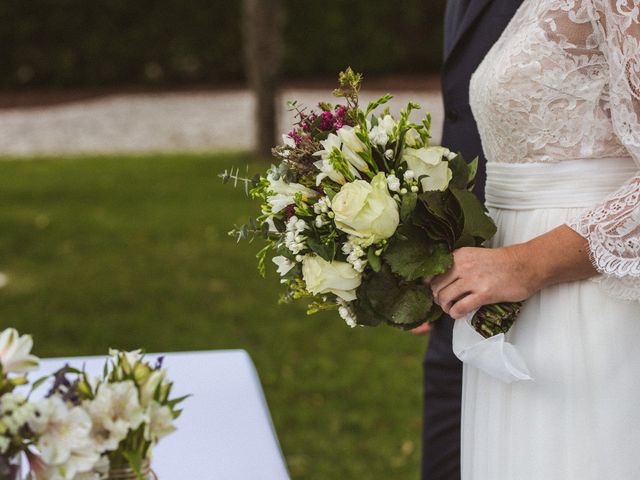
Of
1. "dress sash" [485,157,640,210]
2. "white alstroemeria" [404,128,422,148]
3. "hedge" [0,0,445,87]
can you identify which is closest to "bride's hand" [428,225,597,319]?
"dress sash" [485,157,640,210]

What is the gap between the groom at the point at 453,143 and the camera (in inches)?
91.8

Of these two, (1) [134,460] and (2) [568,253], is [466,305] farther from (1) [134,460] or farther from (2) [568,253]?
(1) [134,460]

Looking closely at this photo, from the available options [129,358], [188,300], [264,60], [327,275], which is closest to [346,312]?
[327,275]

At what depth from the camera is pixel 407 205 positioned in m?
1.68

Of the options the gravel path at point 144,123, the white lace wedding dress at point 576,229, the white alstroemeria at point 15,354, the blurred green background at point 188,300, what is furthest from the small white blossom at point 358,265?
the gravel path at point 144,123

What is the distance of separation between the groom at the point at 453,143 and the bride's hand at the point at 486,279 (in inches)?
25.4

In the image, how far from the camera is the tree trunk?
10.4m

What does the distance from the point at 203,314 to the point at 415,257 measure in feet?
14.3

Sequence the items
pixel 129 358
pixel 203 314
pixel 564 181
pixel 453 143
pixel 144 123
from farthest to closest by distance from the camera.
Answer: pixel 144 123 < pixel 203 314 < pixel 453 143 < pixel 564 181 < pixel 129 358

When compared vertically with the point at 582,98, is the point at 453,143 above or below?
below

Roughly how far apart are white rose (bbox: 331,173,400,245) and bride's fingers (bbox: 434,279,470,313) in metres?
0.18

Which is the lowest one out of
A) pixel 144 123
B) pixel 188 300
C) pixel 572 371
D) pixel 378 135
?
pixel 144 123

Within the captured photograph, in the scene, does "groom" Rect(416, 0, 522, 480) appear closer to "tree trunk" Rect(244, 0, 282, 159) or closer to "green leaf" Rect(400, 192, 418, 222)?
"green leaf" Rect(400, 192, 418, 222)

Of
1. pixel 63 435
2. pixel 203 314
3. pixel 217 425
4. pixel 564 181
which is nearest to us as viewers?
pixel 63 435
